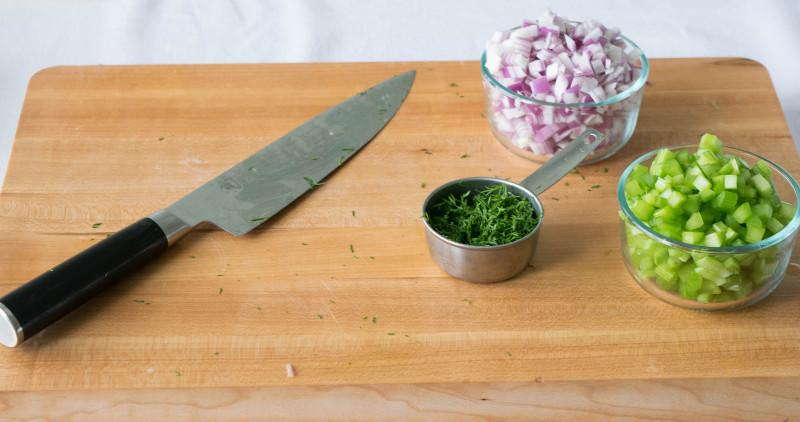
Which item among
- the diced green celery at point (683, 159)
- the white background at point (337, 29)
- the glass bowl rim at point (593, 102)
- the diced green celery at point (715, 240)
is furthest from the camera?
the white background at point (337, 29)

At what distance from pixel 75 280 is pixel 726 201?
1.02 meters

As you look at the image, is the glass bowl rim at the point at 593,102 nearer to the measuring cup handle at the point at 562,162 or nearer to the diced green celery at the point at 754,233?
the measuring cup handle at the point at 562,162

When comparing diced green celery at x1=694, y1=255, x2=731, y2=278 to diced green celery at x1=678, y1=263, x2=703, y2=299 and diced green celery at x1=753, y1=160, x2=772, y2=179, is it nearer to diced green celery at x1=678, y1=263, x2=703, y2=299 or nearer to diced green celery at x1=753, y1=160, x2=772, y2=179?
diced green celery at x1=678, y1=263, x2=703, y2=299

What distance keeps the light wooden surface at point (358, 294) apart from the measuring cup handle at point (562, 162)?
0.09 meters

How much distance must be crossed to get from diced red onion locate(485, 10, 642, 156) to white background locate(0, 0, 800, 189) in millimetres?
860

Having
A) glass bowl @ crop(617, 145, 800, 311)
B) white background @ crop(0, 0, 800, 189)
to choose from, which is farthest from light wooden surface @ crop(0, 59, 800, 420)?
white background @ crop(0, 0, 800, 189)

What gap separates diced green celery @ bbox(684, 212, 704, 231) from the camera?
1.21m

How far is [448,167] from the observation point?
63.4 inches

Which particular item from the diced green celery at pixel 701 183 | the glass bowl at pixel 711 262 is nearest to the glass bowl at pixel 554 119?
the glass bowl at pixel 711 262

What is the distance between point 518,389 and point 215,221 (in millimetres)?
617

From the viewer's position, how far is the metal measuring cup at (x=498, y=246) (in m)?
1.30

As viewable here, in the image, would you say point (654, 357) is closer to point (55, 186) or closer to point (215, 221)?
point (215, 221)

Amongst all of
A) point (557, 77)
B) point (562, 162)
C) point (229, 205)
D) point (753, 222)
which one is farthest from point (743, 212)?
point (229, 205)

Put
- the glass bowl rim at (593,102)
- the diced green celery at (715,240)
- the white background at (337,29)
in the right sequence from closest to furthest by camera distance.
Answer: the diced green celery at (715,240) → the glass bowl rim at (593,102) → the white background at (337,29)
